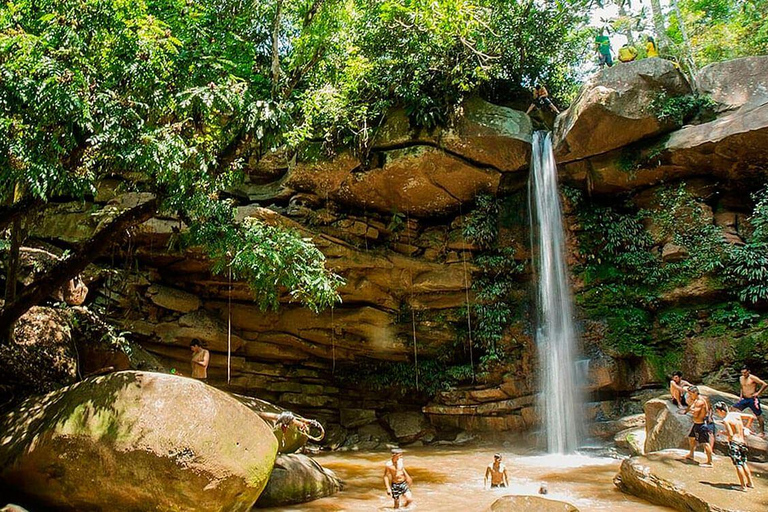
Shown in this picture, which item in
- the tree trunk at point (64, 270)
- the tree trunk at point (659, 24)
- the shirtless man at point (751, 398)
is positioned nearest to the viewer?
the tree trunk at point (64, 270)

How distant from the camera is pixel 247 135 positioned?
7.34 metres

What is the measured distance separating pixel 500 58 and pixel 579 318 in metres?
7.13

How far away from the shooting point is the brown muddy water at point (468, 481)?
6414mm

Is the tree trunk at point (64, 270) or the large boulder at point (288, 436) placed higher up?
the tree trunk at point (64, 270)

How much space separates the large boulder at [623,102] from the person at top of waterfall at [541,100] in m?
1.13

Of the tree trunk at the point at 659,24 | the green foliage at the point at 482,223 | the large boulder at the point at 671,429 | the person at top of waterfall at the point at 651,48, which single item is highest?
the tree trunk at the point at 659,24

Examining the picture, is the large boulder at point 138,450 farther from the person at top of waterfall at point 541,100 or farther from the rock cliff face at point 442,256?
the person at top of waterfall at point 541,100

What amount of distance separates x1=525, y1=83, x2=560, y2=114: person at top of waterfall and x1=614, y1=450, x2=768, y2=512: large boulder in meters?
8.95

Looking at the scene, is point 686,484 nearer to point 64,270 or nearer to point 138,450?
point 138,450

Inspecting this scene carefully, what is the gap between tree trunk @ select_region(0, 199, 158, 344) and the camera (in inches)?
261

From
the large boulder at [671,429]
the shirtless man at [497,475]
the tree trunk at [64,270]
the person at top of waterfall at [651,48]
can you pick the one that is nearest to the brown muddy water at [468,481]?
the shirtless man at [497,475]

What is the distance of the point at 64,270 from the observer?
6898 millimetres

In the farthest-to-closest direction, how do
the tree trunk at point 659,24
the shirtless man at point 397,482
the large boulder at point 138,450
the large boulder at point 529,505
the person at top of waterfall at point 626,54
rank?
the tree trunk at point 659,24 → the person at top of waterfall at point 626,54 → the shirtless man at point 397,482 → the large boulder at point 529,505 → the large boulder at point 138,450

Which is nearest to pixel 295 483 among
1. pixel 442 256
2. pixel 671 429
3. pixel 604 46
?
pixel 671 429
